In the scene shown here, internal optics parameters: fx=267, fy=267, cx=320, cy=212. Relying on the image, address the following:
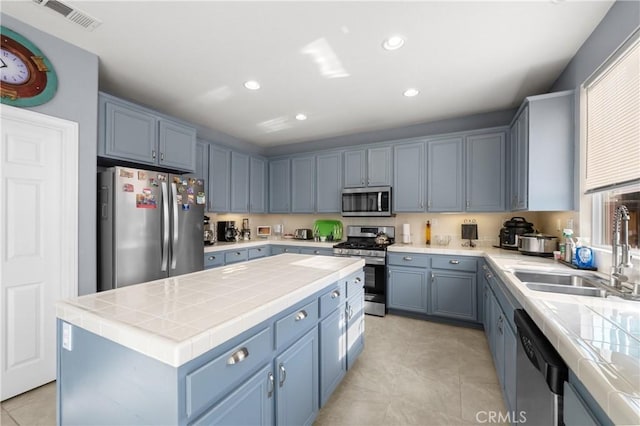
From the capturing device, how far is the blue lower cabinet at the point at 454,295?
3091 millimetres

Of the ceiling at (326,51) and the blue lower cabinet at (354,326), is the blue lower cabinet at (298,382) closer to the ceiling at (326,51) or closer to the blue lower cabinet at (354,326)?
the blue lower cabinet at (354,326)

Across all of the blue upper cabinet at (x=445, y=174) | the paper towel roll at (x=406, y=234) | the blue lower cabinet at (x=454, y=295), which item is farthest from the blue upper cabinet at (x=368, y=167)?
the blue lower cabinet at (x=454, y=295)

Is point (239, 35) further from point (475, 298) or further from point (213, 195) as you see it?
point (475, 298)

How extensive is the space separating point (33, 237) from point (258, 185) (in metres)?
2.98

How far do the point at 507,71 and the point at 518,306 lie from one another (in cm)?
217

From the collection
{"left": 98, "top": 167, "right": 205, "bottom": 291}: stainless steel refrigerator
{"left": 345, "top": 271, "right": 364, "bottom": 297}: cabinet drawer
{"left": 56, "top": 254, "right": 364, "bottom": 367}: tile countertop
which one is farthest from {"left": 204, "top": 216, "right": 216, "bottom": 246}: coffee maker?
{"left": 345, "top": 271, "right": 364, "bottom": 297}: cabinet drawer

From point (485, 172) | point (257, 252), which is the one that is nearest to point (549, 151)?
point (485, 172)

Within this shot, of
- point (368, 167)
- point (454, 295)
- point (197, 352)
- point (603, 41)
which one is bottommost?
point (454, 295)

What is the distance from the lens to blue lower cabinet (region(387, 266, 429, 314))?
10.9ft

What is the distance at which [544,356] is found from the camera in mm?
968

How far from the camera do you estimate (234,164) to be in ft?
13.9

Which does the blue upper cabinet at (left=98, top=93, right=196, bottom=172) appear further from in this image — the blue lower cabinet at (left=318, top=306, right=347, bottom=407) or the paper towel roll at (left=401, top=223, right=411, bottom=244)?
the paper towel roll at (left=401, top=223, right=411, bottom=244)

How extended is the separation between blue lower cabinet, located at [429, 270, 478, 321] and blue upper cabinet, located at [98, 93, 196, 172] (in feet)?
11.0

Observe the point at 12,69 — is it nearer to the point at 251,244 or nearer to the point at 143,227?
the point at 143,227
